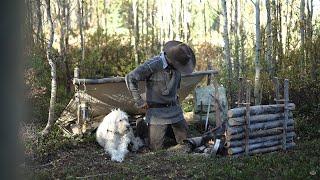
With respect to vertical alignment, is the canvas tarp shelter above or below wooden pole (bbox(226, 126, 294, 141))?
above

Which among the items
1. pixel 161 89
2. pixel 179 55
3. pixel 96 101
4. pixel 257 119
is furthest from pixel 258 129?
pixel 96 101

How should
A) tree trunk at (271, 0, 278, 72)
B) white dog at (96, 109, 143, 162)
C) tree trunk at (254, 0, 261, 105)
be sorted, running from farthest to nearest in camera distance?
tree trunk at (271, 0, 278, 72) < tree trunk at (254, 0, 261, 105) < white dog at (96, 109, 143, 162)

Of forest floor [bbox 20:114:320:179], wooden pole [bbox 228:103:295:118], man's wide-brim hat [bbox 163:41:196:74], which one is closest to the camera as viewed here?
forest floor [bbox 20:114:320:179]

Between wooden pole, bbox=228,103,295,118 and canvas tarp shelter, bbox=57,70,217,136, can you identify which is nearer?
wooden pole, bbox=228,103,295,118

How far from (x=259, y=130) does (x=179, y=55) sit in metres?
2.05

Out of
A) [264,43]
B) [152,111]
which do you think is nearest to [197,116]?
[152,111]

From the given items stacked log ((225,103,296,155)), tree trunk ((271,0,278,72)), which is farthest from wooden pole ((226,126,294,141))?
tree trunk ((271,0,278,72))

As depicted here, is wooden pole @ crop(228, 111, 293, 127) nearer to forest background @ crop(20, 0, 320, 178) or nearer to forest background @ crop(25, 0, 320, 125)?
forest background @ crop(20, 0, 320, 178)

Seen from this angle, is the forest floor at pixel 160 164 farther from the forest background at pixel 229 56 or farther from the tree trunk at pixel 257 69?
the tree trunk at pixel 257 69

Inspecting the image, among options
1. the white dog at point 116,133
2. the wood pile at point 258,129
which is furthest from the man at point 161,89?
the wood pile at point 258,129

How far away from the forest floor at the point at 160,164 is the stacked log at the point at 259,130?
8.9 inches

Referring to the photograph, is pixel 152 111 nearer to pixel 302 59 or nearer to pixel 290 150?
pixel 290 150

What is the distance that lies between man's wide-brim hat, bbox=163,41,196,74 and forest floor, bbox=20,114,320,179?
5.42 feet

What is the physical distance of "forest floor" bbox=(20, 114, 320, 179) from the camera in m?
6.13
